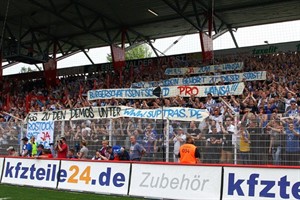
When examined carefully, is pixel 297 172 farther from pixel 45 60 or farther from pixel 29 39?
pixel 29 39

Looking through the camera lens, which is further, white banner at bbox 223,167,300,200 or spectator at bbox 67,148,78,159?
spectator at bbox 67,148,78,159

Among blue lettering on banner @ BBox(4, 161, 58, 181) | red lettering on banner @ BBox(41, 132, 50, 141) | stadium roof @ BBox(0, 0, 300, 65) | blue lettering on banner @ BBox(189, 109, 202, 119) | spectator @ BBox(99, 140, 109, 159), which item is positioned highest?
stadium roof @ BBox(0, 0, 300, 65)

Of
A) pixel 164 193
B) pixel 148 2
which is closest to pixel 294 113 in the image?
pixel 164 193

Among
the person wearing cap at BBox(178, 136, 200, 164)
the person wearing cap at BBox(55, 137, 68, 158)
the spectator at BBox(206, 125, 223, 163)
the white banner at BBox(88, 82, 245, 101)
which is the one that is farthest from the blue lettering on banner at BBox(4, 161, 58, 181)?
the white banner at BBox(88, 82, 245, 101)

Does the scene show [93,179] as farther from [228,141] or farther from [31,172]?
[228,141]

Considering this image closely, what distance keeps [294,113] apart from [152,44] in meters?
27.5

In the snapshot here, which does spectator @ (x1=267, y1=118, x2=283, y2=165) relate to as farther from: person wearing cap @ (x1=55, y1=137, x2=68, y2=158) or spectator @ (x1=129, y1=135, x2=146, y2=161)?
person wearing cap @ (x1=55, y1=137, x2=68, y2=158)

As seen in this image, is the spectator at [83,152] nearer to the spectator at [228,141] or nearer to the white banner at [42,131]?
the white banner at [42,131]

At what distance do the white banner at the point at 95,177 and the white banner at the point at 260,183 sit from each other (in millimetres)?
2663

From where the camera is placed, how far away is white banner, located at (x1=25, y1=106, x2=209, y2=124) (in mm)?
11914

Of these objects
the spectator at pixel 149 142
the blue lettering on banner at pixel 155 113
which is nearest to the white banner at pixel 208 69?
the blue lettering on banner at pixel 155 113

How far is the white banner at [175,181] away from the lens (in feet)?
30.5

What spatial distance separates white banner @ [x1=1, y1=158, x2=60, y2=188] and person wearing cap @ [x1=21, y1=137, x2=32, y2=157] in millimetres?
1042

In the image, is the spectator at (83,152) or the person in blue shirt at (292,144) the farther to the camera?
the spectator at (83,152)
